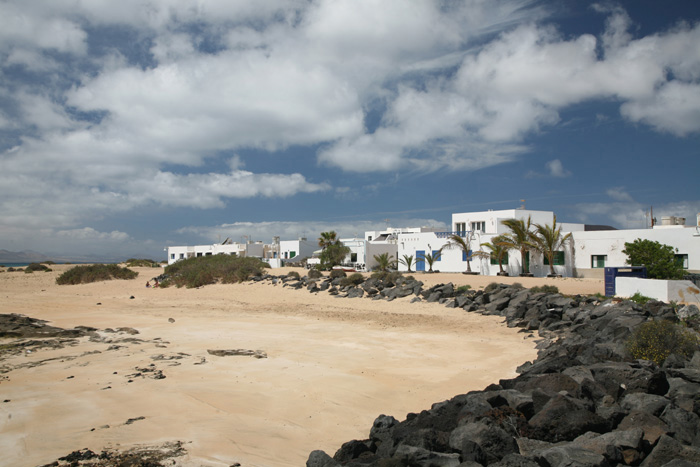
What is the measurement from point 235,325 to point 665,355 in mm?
13332

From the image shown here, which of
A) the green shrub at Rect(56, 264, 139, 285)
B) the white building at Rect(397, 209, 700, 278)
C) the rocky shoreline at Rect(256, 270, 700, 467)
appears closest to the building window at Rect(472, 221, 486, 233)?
the white building at Rect(397, 209, 700, 278)

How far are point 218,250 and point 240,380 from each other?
71592 mm

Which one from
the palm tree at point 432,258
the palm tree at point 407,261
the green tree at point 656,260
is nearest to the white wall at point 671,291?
the green tree at point 656,260

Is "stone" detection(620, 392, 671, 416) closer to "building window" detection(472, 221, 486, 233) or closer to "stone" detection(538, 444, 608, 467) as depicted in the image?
"stone" detection(538, 444, 608, 467)

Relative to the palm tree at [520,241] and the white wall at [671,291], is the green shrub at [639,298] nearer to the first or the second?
the white wall at [671,291]

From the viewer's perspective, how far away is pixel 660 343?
8.61m

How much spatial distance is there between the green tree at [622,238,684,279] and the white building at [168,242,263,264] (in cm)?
5755

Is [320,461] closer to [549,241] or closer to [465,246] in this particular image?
[549,241]

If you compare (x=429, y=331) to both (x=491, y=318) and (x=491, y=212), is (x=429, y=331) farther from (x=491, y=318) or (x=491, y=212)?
(x=491, y=212)

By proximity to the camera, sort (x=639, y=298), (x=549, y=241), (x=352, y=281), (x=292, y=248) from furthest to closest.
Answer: (x=292, y=248) < (x=549, y=241) < (x=352, y=281) < (x=639, y=298)

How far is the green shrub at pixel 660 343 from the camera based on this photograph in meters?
8.48

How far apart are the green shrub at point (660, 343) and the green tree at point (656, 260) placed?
13.6 meters

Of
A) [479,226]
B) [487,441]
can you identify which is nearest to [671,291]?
[487,441]

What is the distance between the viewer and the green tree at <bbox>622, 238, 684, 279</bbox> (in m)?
20.5
